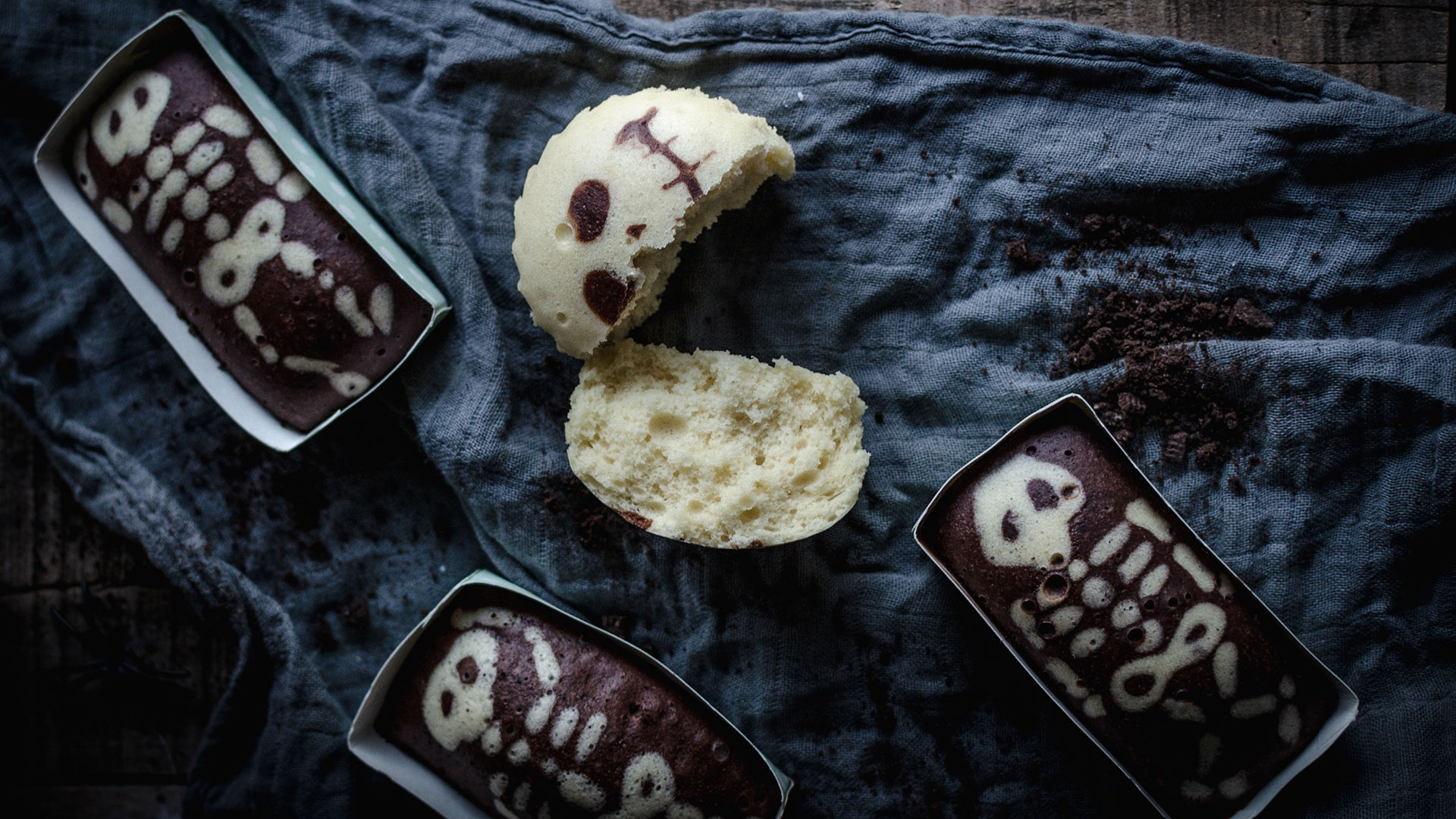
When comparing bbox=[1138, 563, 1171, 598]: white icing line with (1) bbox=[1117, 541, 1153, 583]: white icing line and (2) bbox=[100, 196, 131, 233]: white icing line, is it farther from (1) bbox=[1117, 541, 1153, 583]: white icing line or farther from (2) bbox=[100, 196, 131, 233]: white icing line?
(2) bbox=[100, 196, 131, 233]: white icing line

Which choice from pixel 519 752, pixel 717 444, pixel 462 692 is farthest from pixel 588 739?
pixel 717 444

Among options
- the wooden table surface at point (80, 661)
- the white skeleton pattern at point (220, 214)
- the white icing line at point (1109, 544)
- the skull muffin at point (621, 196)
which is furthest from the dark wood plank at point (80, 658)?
the white icing line at point (1109, 544)

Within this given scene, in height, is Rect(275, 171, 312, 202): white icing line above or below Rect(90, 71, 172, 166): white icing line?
below

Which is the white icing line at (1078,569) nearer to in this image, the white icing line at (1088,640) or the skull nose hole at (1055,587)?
the skull nose hole at (1055,587)

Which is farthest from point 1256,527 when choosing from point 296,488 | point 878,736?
point 296,488

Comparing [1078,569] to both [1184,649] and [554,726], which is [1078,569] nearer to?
[1184,649]

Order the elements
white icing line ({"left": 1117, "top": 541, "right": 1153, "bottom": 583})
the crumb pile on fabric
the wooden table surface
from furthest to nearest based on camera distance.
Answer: the wooden table surface
the crumb pile on fabric
white icing line ({"left": 1117, "top": 541, "right": 1153, "bottom": 583})

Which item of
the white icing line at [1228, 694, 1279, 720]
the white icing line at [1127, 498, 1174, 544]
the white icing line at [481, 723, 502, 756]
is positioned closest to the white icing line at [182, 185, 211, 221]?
the white icing line at [481, 723, 502, 756]
